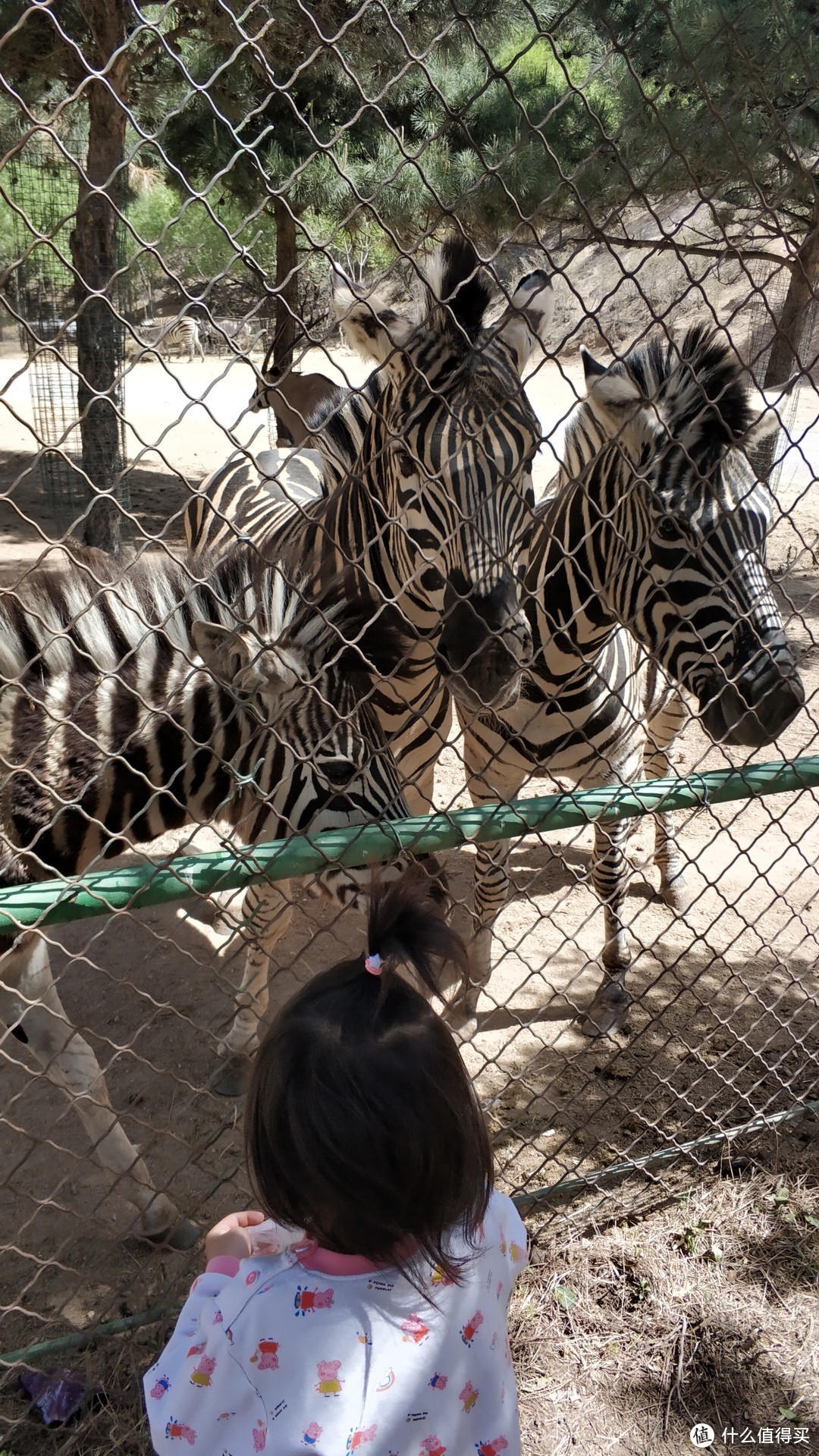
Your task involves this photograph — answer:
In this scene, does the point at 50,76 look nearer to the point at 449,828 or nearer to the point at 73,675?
the point at 73,675

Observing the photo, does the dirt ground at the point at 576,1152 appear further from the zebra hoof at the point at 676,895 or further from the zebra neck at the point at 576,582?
the zebra neck at the point at 576,582

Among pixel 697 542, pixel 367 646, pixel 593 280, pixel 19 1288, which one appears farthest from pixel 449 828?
pixel 593 280

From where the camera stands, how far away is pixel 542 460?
13.4 m

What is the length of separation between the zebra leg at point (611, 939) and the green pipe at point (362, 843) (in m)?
1.34

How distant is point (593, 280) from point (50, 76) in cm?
1884

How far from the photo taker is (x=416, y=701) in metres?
3.47

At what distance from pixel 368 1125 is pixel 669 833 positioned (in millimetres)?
3590

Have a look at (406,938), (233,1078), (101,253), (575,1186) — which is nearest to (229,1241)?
(406,938)

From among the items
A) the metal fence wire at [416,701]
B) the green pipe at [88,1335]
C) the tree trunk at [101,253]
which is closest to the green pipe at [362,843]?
the metal fence wire at [416,701]

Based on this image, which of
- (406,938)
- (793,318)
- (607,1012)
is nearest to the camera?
(406,938)

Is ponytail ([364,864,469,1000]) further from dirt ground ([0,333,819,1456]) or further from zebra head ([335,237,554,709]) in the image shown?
zebra head ([335,237,554,709])

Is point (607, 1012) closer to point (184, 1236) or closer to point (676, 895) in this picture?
point (676, 895)

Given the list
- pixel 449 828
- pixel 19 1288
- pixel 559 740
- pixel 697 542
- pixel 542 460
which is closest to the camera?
pixel 449 828

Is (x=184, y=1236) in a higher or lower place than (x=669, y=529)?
lower
